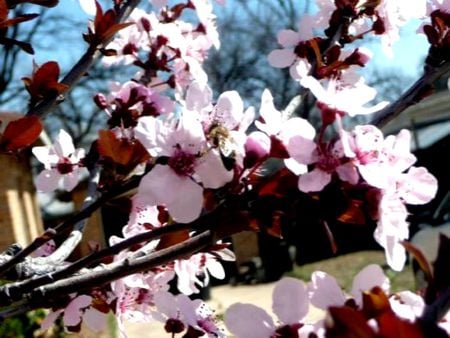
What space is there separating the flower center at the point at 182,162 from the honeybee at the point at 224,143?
0.10 ft

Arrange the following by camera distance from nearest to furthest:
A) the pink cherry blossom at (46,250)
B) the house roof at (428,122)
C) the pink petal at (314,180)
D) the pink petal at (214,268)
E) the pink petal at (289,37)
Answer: the pink petal at (314,180) < the pink petal at (214,268) < the pink cherry blossom at (46,250) < the pink petal at (289,37) < the house roof at (428,122)

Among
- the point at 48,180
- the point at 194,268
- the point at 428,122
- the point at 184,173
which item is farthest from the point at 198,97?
the point at 428,122

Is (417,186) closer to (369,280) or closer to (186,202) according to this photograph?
(369,280)

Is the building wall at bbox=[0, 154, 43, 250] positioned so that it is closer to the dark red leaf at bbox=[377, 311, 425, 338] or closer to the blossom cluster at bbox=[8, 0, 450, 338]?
the blossom cluster at bbox=[8, 0, 450, 338]

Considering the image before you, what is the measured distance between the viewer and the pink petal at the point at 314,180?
2.60 feet

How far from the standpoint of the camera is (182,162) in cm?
81

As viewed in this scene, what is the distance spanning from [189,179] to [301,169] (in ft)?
0.38

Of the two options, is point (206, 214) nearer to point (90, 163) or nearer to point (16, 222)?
point (90, 163)

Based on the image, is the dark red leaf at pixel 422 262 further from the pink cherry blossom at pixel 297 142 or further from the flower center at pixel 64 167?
the flower center at pixel 64 167

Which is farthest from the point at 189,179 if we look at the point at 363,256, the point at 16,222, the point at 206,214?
the point at 363,256

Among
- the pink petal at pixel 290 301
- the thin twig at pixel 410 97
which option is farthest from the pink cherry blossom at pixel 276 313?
the thin twig at pixel 410 97

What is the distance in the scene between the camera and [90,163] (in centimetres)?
128

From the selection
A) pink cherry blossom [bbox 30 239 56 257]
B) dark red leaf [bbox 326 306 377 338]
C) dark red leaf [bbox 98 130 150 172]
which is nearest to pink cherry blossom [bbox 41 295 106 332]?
pink cherry blossom [bbox 30 239 56 257]

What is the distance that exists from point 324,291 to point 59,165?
75cm
